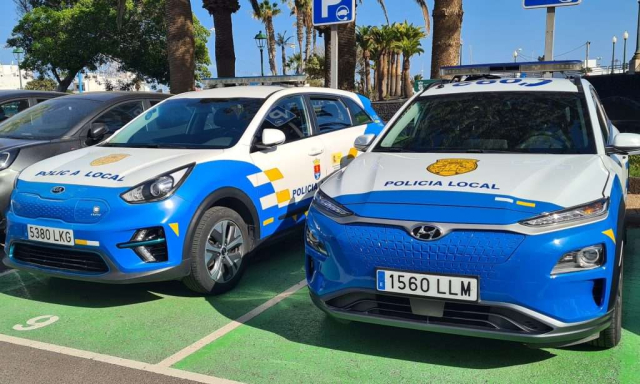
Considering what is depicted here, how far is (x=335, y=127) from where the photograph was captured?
6.41 meters

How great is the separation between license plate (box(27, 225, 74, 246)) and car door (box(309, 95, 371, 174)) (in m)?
2.61

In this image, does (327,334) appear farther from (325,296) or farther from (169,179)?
(169,179)

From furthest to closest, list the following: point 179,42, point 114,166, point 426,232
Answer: point 179,42 < point 114,166 < point 426,232

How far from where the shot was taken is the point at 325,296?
11.4 ft

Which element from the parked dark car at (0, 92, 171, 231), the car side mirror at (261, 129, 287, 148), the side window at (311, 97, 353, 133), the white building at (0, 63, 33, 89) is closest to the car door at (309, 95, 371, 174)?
the side window at (311, 97, 353, 133)

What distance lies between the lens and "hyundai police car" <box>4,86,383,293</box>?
13.9 ft

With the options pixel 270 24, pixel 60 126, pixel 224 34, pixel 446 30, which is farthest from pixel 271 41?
pixel 60 126

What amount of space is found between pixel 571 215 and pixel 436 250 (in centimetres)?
72

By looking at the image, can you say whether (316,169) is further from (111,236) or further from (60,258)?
(60,258)

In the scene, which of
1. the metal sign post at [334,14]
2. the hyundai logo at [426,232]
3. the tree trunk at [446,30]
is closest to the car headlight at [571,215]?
the hyundai logo at [426,232]

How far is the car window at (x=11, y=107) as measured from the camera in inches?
332

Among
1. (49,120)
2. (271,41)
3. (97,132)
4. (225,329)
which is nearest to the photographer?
(225,329)

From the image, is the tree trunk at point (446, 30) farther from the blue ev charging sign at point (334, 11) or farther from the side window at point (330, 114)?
the side window at point (330, 114)

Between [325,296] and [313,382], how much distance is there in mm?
477
